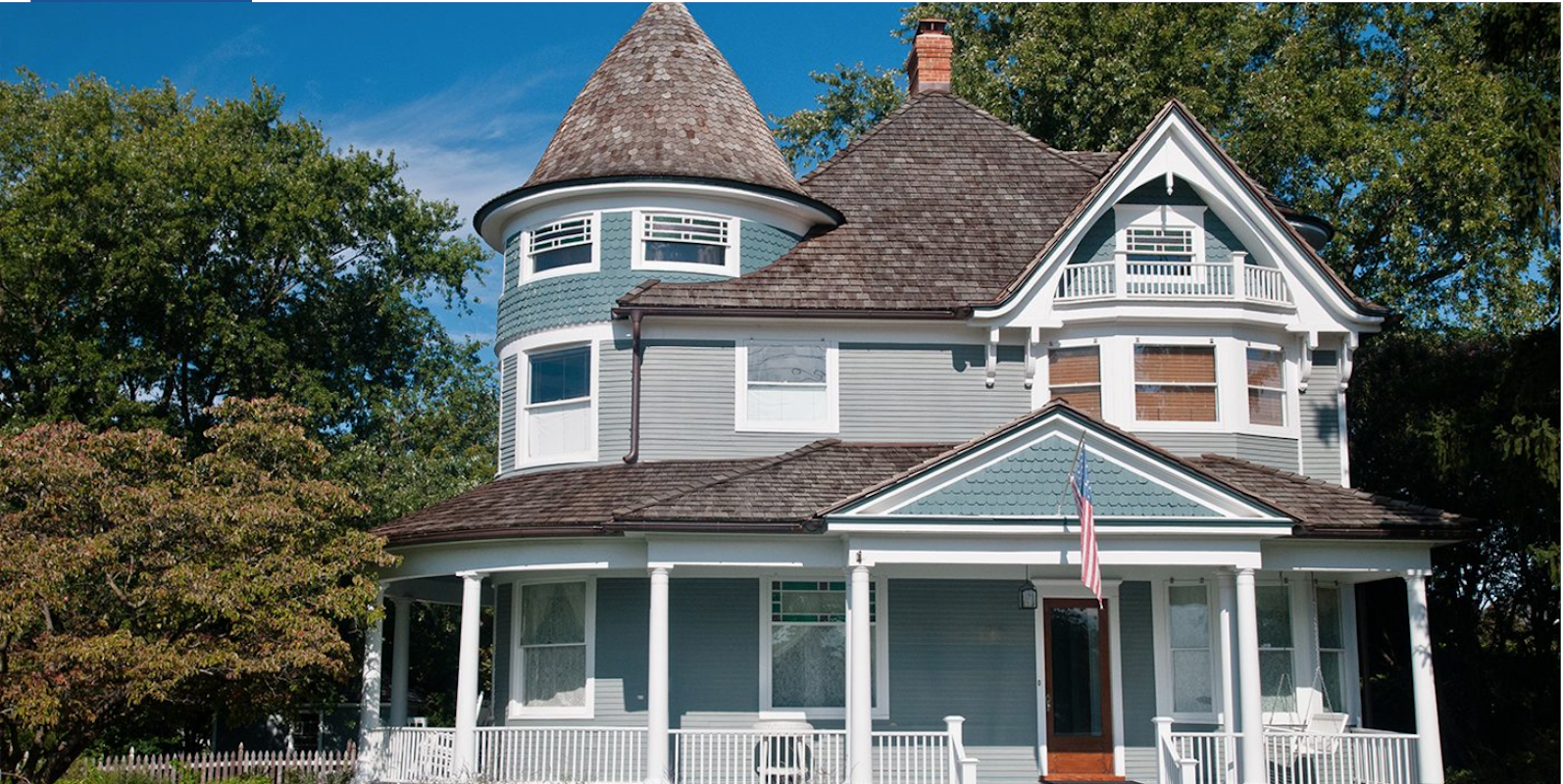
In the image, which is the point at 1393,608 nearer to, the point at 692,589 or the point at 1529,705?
the point at 1529,705

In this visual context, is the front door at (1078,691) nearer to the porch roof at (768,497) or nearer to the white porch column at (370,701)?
the porch roof at (768,497)

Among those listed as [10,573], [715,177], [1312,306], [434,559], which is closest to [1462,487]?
[1312,306]

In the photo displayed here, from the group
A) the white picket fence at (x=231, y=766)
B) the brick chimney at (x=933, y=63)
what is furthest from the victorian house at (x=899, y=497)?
the brick chimney at (x=933, y=63)

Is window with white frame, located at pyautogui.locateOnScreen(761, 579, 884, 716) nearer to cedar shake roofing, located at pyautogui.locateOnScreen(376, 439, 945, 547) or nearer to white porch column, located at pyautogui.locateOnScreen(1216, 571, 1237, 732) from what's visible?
cedar shake roofing, located at pyautogui.locateOnScreen(376, 439, 945, 547)

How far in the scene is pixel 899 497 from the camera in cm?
1752

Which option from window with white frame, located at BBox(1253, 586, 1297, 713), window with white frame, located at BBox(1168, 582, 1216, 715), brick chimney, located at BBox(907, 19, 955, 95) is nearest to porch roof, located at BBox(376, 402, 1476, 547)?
window with white frame, located at BBox(1253, 586, 1297, 713)

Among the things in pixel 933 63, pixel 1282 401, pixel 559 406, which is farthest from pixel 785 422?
pixel 933 63

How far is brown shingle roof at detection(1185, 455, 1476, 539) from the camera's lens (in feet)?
60.4

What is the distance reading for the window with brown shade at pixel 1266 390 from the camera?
69.6ft

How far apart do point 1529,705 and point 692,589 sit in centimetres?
1359

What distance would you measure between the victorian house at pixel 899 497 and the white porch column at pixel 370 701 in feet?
0.31

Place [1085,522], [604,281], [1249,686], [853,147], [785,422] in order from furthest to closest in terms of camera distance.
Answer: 1. [853,147]
2. [604,281]
3. [785,422]
4. [1249,686]
5. [1085,522]

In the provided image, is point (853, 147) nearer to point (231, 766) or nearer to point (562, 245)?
point (562, 245)

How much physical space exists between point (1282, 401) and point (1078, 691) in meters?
5.24
